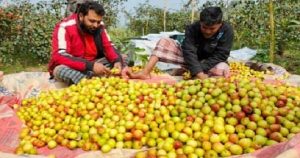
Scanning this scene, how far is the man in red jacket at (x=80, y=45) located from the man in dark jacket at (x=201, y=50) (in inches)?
17.9

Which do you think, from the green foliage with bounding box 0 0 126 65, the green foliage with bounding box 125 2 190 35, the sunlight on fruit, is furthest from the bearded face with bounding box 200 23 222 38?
the green foliage with bounding box 125 2 190 35

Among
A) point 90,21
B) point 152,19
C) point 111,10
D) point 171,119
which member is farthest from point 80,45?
point 152,19

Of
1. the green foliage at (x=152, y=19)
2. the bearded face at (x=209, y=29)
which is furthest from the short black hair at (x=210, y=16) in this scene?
the green foliage at (x=152, y=19)

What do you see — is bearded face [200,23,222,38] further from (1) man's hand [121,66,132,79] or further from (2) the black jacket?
(1) man's hand [121,66,132,79]

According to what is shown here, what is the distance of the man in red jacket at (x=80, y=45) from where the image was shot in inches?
171

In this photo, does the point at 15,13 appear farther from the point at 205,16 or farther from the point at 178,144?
the point at 178,144

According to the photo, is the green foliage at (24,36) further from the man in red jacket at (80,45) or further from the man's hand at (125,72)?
the man's hand at (125,72)

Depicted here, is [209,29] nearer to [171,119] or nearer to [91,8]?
[91,8]

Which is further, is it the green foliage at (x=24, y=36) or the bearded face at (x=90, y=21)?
the green foliage at (x=24, y=36)

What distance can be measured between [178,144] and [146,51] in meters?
4.32

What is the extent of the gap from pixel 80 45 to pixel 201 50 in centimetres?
124

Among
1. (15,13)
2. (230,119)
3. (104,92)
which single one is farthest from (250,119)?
(15,13)

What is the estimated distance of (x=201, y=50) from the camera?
4.83 m

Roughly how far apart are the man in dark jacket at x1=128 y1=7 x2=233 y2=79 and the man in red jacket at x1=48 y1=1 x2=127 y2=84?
456 mm
